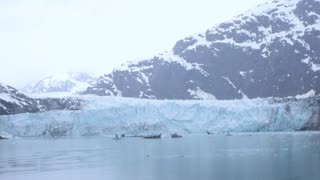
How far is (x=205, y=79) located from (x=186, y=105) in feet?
274

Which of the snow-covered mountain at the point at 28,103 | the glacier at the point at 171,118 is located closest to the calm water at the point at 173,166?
the glacier at the point at 171,118

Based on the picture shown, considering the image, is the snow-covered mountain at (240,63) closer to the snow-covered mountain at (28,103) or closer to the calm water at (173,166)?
the snow-covered mountain at (28,103)

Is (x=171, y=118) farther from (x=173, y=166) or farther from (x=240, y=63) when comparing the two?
(x=240, y=63)

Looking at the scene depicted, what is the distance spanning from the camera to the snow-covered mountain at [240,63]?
159625mm

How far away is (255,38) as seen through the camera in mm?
173125

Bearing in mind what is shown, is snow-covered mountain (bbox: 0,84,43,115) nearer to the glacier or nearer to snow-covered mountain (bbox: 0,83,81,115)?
snow-covered mountain (bbox: 0,83,81,115)

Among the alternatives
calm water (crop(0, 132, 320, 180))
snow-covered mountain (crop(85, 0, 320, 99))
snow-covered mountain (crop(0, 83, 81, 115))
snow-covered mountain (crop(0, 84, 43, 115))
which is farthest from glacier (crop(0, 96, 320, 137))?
snow-covered mountain (crop(85, 0, 320, 99))

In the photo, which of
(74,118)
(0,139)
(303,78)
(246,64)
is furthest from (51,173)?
(246,64)

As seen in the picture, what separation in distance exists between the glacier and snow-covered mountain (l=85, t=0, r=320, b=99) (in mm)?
72459

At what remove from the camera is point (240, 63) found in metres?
170

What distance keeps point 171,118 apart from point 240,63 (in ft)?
301

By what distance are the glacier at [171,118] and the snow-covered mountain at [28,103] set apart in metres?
13.2

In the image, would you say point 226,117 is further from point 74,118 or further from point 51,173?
point 51,173

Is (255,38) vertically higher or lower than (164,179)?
higher
